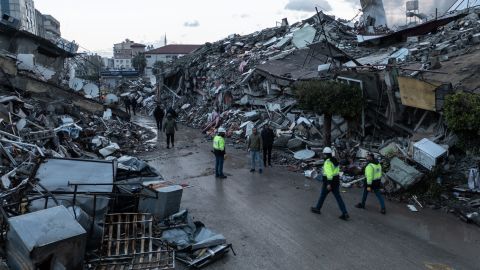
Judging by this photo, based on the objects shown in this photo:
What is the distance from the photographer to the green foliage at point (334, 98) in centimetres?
1325

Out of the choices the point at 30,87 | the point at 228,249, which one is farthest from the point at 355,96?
the point at 30,87

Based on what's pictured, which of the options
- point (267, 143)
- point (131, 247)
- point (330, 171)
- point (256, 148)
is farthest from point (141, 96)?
point (131, 247)

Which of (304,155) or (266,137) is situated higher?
(266,137)

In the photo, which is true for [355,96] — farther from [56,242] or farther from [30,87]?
[30,87]

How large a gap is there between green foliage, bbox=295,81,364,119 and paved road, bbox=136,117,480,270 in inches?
107

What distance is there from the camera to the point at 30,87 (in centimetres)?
1866

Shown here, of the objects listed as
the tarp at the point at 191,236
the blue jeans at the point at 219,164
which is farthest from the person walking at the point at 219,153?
the tarp at the point at 191,236

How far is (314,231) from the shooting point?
8.27 meters

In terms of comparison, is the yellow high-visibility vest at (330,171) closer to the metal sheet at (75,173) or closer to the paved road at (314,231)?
the paved road at (314,231)

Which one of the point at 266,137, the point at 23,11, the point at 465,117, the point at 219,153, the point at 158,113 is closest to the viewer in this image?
the point at 465,117

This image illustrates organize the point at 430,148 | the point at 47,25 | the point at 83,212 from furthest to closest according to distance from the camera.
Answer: the point at 47,25
the point at 430,148
the point at 83,212

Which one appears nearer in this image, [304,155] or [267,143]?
[267,143]

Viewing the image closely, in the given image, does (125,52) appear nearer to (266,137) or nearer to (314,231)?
(266,137)

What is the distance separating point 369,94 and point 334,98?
56.5 inches
